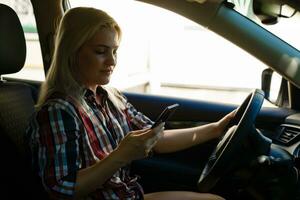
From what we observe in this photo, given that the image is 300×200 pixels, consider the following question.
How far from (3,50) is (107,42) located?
0.53 m

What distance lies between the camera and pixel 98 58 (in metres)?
1.55

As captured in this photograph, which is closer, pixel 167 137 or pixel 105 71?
pixel 105 71

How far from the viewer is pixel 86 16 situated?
156 centimetres

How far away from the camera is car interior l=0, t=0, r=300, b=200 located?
1.43 m

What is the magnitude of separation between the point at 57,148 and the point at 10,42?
695mm

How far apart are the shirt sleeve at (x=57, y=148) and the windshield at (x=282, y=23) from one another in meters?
0.79

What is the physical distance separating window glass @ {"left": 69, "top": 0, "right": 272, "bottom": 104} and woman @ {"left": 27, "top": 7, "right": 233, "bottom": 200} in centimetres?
287

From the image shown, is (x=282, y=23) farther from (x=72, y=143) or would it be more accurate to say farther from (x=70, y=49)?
(x=72, y=143)

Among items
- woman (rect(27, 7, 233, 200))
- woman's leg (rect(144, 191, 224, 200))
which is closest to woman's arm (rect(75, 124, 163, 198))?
woman (rect(27, 7, 233, 200))

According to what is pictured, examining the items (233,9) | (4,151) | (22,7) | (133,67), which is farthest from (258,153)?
(133,67)

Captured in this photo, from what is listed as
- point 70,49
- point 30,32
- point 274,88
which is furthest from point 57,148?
point 30,32

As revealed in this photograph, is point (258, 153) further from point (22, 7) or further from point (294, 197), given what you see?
point (22, 7)

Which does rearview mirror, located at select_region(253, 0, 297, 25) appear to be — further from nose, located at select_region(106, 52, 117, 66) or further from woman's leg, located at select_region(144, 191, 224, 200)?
woman's leg, located at select_region(144, 191, 224, 200)

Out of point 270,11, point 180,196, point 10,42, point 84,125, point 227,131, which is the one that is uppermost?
point 270,11
